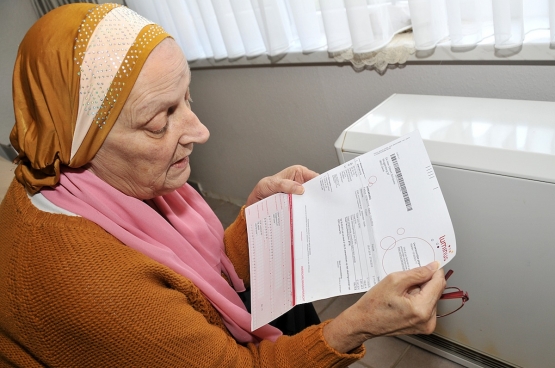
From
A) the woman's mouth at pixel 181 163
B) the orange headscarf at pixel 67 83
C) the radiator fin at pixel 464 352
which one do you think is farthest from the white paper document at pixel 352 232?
the radiator fin at pixel 464 352

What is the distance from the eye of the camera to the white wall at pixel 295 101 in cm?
123

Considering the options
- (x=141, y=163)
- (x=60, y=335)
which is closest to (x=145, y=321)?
(x=60, y=335)

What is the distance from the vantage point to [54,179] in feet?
2.64

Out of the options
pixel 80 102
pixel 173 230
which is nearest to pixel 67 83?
pixel 80 102

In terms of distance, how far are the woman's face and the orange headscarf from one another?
2 centimetres

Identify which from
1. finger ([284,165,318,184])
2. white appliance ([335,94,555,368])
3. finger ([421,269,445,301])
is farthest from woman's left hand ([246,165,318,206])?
finger ([421,269,445,301])

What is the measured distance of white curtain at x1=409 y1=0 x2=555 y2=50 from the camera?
1.06 meters

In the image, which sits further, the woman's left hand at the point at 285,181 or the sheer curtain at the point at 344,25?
the sheer curtain at the point at 344,25

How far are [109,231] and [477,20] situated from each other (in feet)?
3.41

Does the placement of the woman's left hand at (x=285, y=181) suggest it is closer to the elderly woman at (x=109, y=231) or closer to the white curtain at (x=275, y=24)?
the elderly woman at (x=109, y=231)

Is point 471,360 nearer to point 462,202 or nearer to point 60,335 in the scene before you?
point 462,202

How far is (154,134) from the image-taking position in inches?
31.8

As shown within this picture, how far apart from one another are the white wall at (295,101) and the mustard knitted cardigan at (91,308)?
85 centimetres

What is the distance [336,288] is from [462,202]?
418 millimetres
